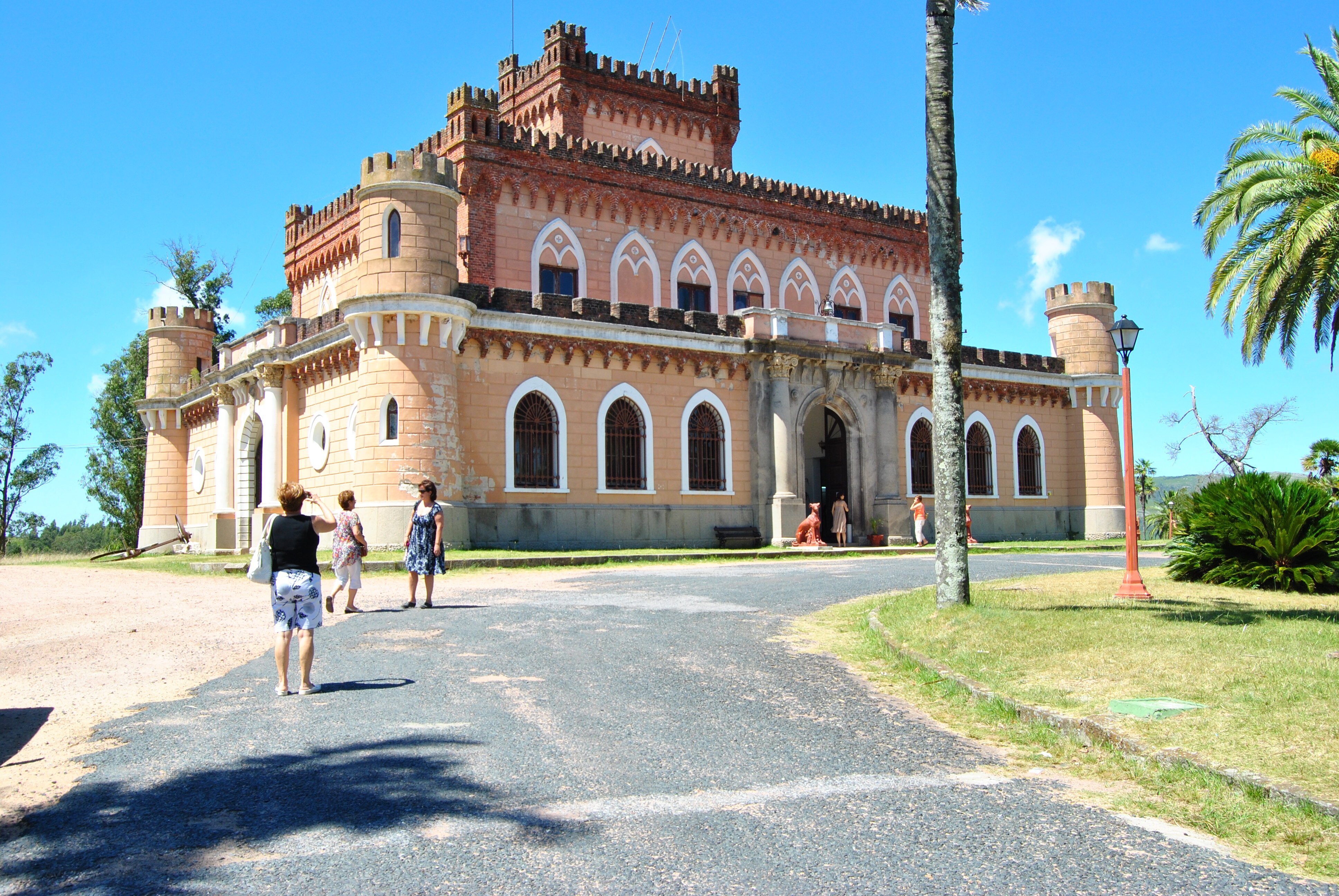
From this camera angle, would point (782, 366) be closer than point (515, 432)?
No

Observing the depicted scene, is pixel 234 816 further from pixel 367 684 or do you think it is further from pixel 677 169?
pixel 677 169

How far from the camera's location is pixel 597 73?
1312 inches

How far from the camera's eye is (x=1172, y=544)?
1675 cm

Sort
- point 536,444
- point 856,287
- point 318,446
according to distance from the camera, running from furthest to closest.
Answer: point 856,287, point 318,446, point 536,444

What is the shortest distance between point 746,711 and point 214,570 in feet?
53.5

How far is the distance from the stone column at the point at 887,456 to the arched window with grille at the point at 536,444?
32.7ft

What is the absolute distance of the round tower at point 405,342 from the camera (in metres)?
23.4

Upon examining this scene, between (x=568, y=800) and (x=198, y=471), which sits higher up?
(x=198, y=471)

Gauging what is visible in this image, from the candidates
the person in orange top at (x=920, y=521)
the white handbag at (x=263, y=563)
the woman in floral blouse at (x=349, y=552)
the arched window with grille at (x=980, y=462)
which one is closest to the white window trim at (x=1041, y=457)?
the arched window with grille at (x=980, y=462)

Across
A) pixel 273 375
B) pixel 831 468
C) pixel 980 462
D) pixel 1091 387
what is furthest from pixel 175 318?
pixel 1091 387

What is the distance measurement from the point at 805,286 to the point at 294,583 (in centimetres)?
2773

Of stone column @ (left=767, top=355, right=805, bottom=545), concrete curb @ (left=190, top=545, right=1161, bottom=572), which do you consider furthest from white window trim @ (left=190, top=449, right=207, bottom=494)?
stone column @ (left=767, top=355, right=805, bottom=545)

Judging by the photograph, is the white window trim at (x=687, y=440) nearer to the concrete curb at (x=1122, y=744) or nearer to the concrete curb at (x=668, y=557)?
the concrete curb at (x=668, y=557)

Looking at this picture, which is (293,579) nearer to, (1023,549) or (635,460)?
(635,460)
